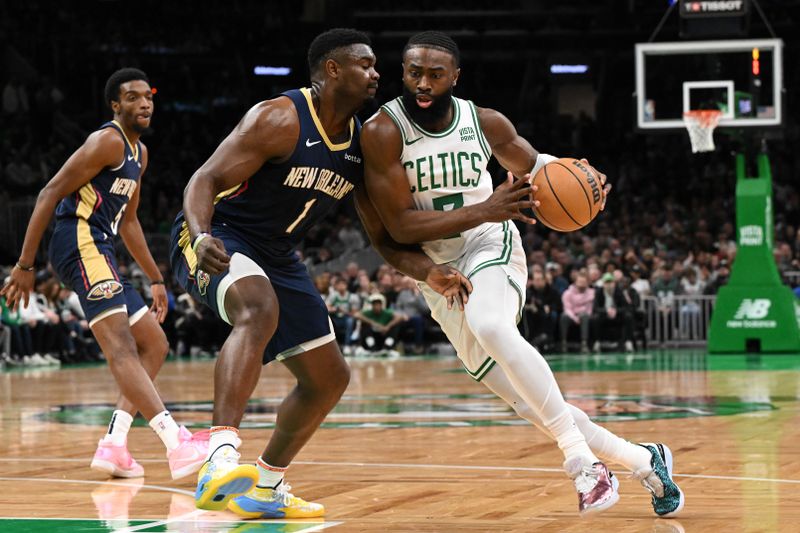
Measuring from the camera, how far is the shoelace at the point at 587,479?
481 cm

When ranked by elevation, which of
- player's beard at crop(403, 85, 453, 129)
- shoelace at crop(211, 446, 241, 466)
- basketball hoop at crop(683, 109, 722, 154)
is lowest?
shoelace at crop(211, 446, 241, 466)

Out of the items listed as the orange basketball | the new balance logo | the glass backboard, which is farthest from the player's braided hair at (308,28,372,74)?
the new balance logo

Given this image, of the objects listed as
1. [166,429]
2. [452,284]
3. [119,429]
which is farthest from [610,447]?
[119,429]

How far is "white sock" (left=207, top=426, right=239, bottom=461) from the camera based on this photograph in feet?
15.3

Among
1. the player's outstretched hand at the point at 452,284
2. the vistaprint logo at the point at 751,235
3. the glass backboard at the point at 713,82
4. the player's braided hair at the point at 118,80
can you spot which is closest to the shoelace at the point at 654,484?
the player's outstretched hand at the point at 452,284

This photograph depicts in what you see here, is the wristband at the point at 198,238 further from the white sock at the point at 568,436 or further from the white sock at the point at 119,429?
the white sock at the point at 119,429

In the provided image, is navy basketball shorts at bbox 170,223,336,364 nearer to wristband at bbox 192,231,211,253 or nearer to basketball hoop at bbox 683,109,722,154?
wristband at bbox 192,231,211,253

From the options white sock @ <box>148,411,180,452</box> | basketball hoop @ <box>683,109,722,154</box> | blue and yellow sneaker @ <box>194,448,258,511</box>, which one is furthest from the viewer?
basketball hoop @ <box>683,109,722,154</box>

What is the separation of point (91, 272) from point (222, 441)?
2478 millimetres

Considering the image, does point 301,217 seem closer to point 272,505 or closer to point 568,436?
point 272,505

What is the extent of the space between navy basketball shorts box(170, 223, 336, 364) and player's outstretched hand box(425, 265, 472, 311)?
1.99ft

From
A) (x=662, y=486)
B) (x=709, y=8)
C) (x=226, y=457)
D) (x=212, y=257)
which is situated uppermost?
(x=709, y=8)

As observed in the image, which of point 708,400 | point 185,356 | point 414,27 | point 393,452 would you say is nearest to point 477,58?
point 414,27

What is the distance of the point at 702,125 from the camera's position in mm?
17312
